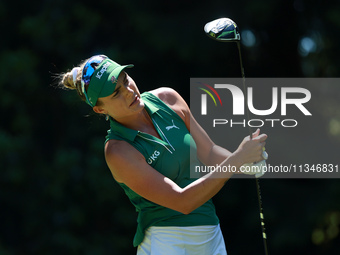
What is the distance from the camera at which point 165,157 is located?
211cm

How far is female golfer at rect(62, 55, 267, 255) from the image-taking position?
79.2 inches

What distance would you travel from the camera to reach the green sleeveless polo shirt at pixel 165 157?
6.90 ft

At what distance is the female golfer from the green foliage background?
9.33ft

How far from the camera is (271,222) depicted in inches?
198

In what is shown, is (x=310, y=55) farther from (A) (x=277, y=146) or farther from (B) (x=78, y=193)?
(B) (x=78, y=193)

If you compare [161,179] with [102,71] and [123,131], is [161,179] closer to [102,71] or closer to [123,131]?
[123,131]

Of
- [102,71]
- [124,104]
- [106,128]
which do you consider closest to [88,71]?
[102,71]

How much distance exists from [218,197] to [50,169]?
139cm

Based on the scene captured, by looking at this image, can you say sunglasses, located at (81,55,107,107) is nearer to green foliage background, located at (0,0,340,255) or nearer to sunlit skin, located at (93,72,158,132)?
sunlit skin, located at (93,72,158,132)

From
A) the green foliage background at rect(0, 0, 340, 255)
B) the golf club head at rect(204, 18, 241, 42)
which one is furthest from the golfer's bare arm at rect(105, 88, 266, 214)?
the green foliage background at rect(0, 0, 340, 255)

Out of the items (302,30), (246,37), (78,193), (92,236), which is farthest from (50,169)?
(302,30)

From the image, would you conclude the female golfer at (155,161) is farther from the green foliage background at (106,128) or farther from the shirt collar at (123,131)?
the green foliage background at (106,128)

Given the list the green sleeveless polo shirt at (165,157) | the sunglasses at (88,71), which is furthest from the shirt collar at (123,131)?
the sunglasses at (88,71)

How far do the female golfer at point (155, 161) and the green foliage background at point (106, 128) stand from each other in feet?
9.33
